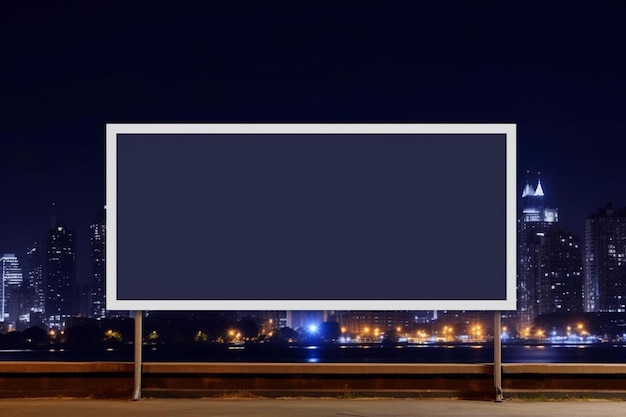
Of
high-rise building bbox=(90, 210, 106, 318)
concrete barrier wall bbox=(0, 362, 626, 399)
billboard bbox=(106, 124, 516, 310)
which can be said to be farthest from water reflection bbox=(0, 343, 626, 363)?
billboard bbox=(106, 124, 516, 310)

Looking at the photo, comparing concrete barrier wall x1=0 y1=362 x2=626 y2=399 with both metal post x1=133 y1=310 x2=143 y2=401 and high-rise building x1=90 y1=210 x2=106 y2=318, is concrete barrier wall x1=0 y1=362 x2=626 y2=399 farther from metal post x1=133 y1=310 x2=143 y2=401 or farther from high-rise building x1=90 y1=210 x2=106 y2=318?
high-rise building x1=90 y1=210 x2=106 y2=318

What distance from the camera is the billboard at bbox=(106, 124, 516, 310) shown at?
14836mm

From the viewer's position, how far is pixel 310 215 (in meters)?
14.9

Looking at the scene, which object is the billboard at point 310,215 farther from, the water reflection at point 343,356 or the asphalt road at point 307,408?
the water reflection at point 343,356

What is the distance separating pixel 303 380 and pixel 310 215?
2171mm

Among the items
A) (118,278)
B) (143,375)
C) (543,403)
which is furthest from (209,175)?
(543,403)

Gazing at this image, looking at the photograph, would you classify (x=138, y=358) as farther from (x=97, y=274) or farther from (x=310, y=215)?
(x=97, y=274)

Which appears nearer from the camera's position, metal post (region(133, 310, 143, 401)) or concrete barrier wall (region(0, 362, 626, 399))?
metal post (region(133, 310, 143, 401))

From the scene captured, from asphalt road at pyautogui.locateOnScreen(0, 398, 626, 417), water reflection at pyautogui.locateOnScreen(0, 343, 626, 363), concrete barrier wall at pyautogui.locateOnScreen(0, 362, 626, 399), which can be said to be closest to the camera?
asphalt road at pyautogui.locateOnScreen(0, 398, 626, 417)

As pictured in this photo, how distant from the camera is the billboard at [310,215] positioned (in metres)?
14.8

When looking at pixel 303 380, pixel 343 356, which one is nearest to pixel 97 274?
pixel 343 356

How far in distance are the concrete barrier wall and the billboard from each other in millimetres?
909

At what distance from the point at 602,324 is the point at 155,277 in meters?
191

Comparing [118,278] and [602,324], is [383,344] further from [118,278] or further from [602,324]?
[118,278]
